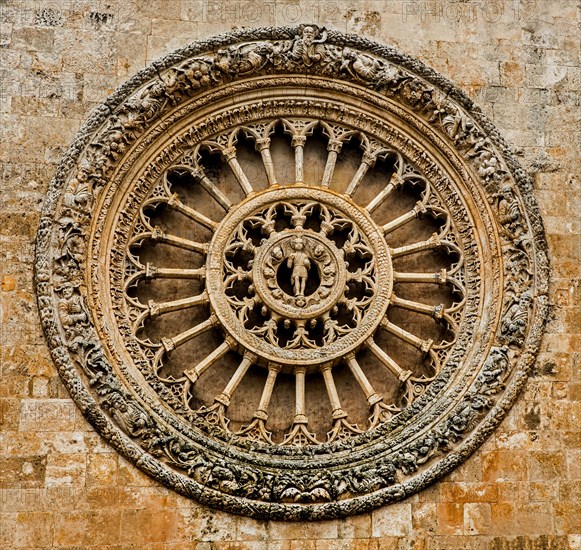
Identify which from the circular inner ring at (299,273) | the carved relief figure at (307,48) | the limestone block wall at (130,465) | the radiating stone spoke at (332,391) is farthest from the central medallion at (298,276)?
the limestone block wall at (130,465)

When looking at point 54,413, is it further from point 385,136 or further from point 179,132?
point 385,136

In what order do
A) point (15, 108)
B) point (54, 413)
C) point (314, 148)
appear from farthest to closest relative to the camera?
point (314, 148)
point (15, 108)
point (54, 413)

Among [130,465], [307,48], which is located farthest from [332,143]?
[130,465]

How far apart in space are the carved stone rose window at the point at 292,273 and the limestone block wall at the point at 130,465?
212mm

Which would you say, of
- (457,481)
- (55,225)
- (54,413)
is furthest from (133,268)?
(457,481)

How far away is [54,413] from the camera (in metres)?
12.9

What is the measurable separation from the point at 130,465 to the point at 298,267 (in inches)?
105

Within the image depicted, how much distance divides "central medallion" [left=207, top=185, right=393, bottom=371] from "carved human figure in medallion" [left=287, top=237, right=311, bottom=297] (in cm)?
1

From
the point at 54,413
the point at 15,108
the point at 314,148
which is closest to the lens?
the point at 54,413

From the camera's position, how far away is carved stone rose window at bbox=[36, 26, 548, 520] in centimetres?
1314

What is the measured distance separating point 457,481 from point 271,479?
1.81 m

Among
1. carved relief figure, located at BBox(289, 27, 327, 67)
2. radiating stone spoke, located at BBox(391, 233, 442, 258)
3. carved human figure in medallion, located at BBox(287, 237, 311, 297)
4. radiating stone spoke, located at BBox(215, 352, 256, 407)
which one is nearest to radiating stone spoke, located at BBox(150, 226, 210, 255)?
carved human figure in medallion, located at BBox(287, 237, 311, 297)

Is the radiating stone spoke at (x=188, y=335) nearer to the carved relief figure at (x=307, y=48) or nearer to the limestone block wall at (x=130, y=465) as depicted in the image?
the limestone block wall at (x=130, y=465)

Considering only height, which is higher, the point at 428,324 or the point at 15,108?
the point at 15,108
